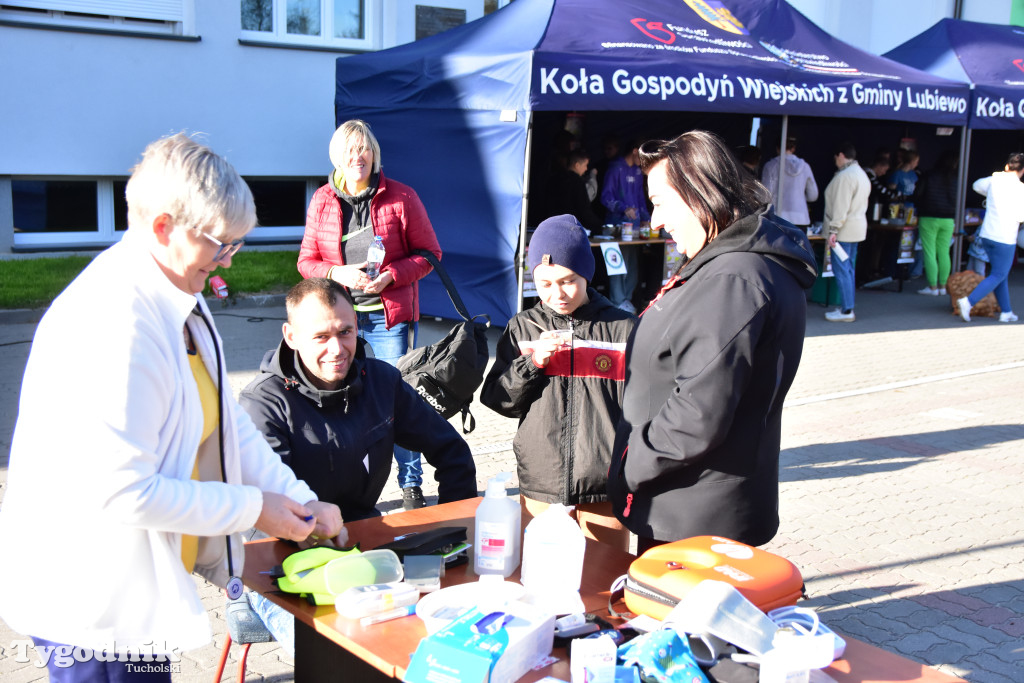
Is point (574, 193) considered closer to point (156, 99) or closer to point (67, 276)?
point (67, 276)

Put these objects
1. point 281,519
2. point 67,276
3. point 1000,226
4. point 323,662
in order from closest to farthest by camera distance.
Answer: point 281,519 < point 323,662 < point 67,276 < point 1000,226

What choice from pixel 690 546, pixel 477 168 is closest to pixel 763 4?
pixel 477 168

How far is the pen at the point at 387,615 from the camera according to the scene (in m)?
2.12

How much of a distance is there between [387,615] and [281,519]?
1.09 feet

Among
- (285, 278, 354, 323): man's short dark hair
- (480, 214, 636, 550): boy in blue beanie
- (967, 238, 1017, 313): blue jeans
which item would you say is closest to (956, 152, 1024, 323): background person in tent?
(967, 238, 1017, 313): blue jeans

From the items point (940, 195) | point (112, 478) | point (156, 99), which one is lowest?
point (112, 478)

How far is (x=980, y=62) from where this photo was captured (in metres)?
12.9

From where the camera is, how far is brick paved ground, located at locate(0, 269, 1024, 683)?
3793 millimetres

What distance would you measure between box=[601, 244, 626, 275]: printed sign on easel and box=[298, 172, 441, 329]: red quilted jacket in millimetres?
4874

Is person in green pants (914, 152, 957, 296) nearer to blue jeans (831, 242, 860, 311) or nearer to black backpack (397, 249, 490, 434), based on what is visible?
blue jeans (831, 242, 860, 311)

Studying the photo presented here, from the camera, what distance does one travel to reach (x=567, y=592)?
7.50ft

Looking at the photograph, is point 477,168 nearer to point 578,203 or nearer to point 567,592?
point 578,203

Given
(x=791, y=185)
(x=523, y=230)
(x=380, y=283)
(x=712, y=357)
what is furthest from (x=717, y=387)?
(x=791, y=185)

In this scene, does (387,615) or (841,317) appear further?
(841,317)
